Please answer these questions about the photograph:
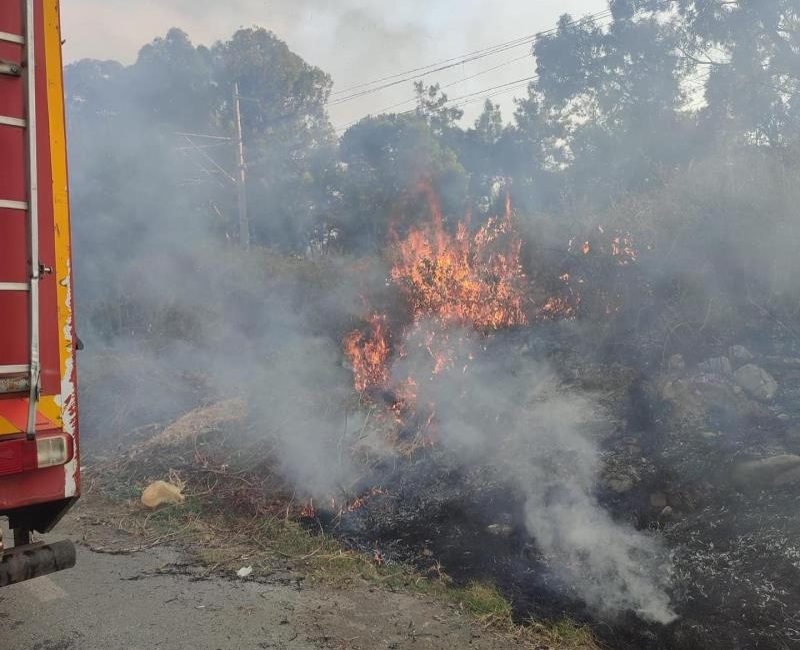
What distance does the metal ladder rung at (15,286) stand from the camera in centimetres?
247

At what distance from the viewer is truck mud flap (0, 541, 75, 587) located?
105 inches

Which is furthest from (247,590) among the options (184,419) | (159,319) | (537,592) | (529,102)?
(529,102)

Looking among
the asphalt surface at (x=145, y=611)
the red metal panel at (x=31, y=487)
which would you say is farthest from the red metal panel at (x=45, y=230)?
the asphalt surface at (x=145, y=611)

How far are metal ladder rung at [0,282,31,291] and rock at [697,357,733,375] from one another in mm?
6951

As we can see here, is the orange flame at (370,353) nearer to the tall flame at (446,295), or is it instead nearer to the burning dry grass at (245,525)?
the tall flame at (446,295)

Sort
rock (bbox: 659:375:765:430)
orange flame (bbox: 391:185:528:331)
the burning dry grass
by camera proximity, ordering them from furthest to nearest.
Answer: orange flame (bbox: 391:185:528:331)
rock (bbox: 659:375:765:430)
the burning dry grass

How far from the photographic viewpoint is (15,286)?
250 centimetres

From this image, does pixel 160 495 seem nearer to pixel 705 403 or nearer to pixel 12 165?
pixel 12 165

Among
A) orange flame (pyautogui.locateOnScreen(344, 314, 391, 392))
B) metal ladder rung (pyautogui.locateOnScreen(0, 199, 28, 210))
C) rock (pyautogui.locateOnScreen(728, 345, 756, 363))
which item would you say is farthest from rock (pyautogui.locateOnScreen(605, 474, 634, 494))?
metal ladder rung (pyautogui.locateOnScreen(0, 199, 28, 210))

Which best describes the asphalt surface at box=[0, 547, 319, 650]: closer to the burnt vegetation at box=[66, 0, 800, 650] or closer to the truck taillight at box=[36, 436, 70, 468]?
the burnt vegetation at box=[66, 0, 800, 650]

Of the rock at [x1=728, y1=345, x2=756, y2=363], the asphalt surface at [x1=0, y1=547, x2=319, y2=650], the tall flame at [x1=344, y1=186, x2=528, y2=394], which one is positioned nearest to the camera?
the asphalt surface at [x1=0, y1=547, x2=319, y2=650]

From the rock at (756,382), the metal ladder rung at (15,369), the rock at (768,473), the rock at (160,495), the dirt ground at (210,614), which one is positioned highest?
the metal ladder rung at (15,369)

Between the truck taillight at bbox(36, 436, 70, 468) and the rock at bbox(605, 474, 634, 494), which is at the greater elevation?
the truck taillight at bbox(36, 436, 70, 468)

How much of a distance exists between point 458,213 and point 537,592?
15174 millimetres
